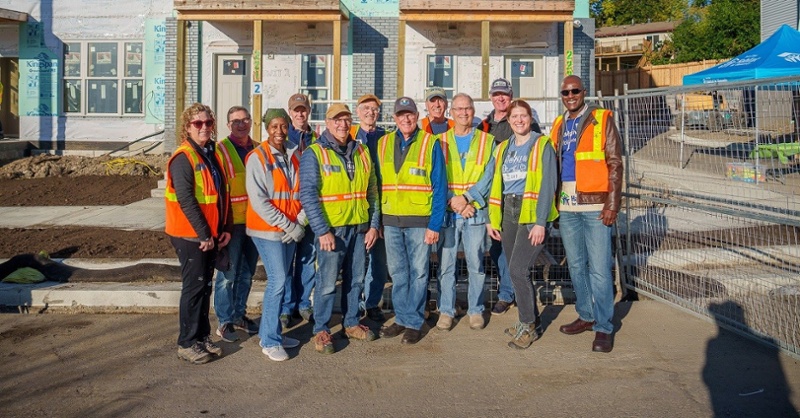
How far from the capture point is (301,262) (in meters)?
6.33

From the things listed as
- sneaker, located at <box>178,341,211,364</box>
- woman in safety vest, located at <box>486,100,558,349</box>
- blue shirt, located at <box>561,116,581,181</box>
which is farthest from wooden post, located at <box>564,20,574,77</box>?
sneaker, located at <box>178,341,211,364</box>

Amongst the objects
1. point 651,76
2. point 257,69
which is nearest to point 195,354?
point 257,69

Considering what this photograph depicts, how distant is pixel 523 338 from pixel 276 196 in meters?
2.28

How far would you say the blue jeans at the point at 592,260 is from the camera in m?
5.81

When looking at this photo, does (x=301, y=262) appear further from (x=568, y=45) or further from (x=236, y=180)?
(x=568, y=45)

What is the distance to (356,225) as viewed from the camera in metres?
5.87

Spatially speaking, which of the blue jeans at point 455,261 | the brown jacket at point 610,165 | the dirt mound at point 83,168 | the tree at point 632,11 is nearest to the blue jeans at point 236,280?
the blue jeans at point 455,261

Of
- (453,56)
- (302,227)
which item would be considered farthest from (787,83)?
(453,56)

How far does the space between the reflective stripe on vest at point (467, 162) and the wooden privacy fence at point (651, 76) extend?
77.9 feet

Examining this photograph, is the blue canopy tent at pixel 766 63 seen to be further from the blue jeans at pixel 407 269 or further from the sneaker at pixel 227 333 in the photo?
the sneaker at pixel 227 333

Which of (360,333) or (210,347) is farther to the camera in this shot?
(360,333)

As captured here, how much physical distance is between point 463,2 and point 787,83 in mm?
10909

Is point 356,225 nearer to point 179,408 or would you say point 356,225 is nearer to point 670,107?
point 179,408

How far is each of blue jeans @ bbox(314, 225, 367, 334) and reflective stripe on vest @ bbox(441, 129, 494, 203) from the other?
98cm
